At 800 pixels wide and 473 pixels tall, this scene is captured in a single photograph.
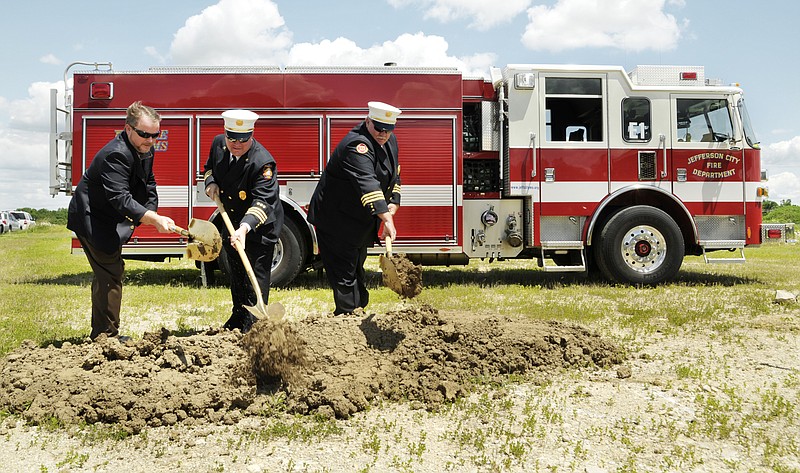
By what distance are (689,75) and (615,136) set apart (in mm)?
1547

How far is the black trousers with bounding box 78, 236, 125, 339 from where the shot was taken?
189 inches

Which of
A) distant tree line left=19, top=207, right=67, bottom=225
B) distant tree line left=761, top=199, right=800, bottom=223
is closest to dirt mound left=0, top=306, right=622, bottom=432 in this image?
distant tree line left=761, top=199, right=800, bottom=223

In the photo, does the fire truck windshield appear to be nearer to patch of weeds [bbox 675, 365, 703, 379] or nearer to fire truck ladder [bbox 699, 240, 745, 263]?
fire truck ladder [bbox 699, 240, 745, 263]

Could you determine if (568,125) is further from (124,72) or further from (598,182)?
(124,72)

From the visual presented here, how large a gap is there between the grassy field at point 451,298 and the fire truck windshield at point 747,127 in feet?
6.77

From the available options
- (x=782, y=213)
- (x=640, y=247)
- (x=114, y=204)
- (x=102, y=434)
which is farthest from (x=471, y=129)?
(x=782, y=213)

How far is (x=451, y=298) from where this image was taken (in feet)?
25.4

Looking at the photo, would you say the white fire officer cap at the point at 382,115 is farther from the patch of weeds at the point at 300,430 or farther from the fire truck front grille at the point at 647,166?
the fire truck front grille at the point at 647,166

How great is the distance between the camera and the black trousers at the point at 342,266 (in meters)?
5.24

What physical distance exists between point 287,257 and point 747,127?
678cm

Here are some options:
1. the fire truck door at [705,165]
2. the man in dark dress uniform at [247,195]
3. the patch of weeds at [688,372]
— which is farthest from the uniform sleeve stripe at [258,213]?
the fire truck door at [705,165]

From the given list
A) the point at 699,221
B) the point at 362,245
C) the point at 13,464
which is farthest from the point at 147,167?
the point at 699,221

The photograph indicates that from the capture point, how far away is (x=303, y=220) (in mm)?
8453

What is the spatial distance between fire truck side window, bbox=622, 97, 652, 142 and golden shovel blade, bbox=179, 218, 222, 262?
634 cm
